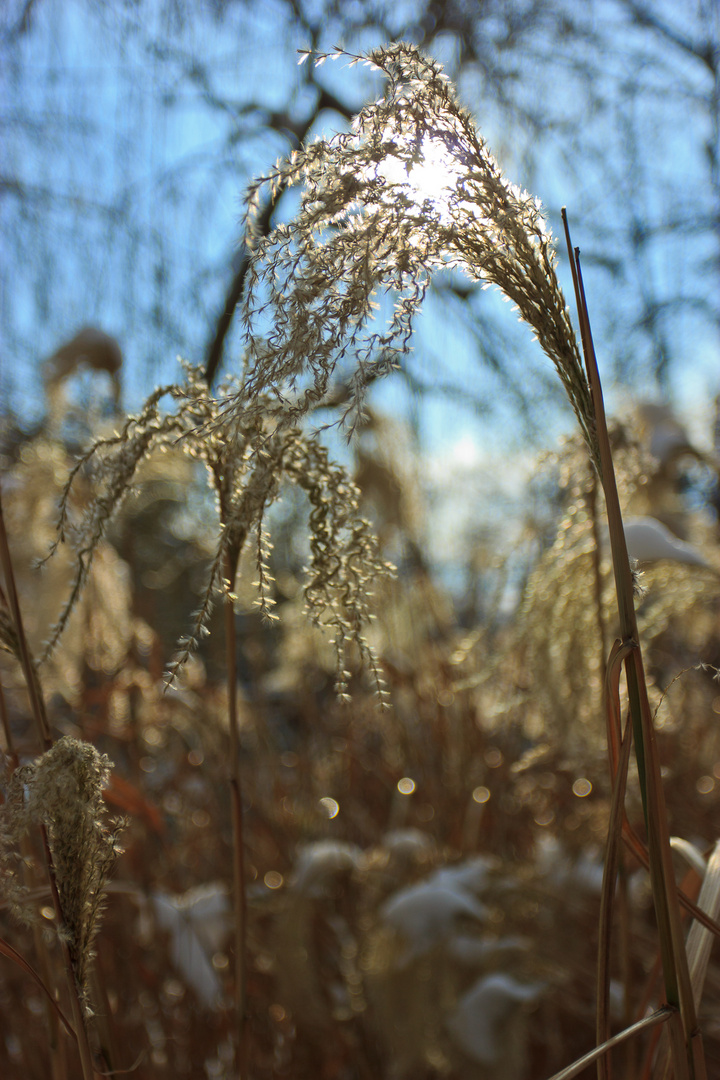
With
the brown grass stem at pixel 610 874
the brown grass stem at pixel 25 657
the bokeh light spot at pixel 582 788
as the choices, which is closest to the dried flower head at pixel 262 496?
the brown grass stem at pixel 25 657

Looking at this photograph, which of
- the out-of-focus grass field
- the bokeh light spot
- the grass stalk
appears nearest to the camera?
the grass stalk

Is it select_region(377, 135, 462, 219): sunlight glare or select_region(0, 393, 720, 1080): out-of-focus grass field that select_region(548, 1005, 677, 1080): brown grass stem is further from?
select_region(377, 135, 462, 219): sunlight glare

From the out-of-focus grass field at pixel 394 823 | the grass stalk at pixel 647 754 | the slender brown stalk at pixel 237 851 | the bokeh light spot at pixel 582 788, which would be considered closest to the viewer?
the grass stalk at pixel 647 754

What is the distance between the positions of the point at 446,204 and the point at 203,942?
1094 mm

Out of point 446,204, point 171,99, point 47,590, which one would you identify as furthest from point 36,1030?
point 171,99

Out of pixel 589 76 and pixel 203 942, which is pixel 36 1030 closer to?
pixel 203 942

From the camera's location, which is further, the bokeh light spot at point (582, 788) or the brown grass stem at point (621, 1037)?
the bokeh light spot at point (582, 788)

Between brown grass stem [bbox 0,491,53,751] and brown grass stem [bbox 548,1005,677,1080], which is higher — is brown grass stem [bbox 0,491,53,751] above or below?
above

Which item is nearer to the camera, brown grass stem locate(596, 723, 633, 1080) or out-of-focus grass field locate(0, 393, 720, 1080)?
brown grass stem locate(596, 723, 633, 1080)

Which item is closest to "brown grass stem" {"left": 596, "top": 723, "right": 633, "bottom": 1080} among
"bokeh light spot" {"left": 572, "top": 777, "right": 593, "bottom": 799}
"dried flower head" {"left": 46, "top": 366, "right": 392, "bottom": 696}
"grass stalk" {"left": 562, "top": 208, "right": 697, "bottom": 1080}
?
"grass stalk" {"left": 562, "top": 208, "right": 697, "bottom": 1080}

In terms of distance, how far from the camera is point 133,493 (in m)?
0.45

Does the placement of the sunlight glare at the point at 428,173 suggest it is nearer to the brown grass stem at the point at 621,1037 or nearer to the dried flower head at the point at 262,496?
the dried flower head at the point at 262,496

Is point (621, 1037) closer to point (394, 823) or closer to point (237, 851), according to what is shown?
point (237, 851)

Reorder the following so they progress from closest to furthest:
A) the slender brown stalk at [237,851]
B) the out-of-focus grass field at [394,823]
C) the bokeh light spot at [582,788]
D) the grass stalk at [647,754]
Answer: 1. the grass stalk at [647,754]
2. the slender brown stalk at [237,851]
3. the out-of-focus grass field at [394,823]
4. the bokeh light spot at [582,788]
